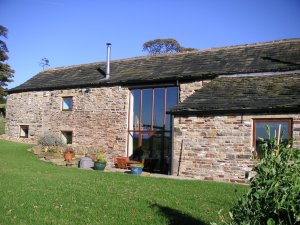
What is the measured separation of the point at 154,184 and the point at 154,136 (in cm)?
675

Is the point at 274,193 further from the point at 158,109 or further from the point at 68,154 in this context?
the point at 68,154

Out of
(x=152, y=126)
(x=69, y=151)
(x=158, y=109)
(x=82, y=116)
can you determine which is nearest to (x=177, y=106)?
(x=158, y=109)

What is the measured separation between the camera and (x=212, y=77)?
1642 centimetres

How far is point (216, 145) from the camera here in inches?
552

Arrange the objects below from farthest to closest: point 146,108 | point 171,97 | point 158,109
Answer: point 146,108
point 158,109
point 171,97

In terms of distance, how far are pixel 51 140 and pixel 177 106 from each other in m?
8.54

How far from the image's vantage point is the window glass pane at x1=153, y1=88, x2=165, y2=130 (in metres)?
17.8

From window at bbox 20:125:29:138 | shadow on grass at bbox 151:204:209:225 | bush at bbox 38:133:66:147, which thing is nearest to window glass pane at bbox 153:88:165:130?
bush at bbox 38:133:66:147

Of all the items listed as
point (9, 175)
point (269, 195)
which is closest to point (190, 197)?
point (269, 195)

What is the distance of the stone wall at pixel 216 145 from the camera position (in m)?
13.4

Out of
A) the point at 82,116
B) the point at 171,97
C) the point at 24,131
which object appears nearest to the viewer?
the point at 171,97

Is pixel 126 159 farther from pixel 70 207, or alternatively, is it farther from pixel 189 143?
pixel 70 207

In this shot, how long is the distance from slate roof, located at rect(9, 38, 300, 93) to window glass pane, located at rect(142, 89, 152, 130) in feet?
2.09

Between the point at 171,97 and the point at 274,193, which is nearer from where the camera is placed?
the point at 274,193
